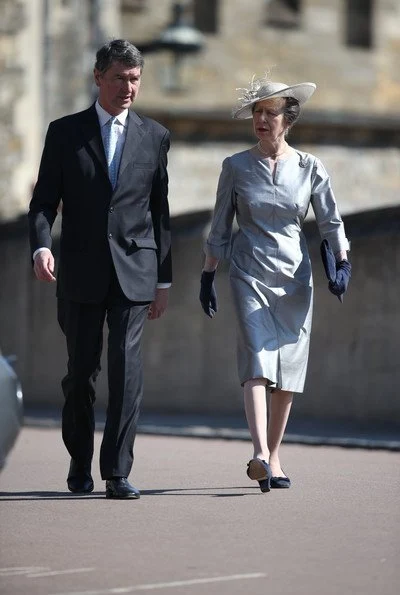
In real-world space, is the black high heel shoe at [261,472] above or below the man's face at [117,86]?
below

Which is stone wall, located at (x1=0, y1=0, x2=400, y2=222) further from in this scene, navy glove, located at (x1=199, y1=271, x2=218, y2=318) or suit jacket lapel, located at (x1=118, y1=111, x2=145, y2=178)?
suit jacket lapel, located at (x1=118, y1=111, x2=145, y2=178)

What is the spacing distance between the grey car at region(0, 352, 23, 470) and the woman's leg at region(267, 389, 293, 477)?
1.75m

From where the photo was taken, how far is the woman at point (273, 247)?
10.2m

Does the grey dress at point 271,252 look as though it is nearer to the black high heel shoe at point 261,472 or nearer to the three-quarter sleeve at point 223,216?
the three-quarter sleeve at point 223,216

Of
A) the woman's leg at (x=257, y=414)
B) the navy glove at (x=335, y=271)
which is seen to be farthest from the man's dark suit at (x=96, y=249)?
the navy glove at (x=335, y=271)

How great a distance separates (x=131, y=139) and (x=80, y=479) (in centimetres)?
154

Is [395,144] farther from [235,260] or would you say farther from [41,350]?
[235,260]

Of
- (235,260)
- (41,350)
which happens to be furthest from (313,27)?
(235,260)

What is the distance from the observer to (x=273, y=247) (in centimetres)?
1023

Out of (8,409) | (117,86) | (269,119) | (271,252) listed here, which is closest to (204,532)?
(8,409)

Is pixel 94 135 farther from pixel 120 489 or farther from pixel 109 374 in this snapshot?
pixel 120 489

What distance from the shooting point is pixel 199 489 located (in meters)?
10.3

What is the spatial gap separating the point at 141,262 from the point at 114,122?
65cm

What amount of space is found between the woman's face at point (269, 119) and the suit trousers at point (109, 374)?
1021 millimetres
